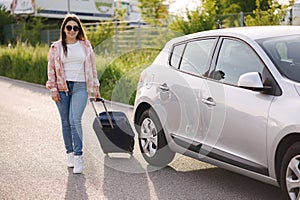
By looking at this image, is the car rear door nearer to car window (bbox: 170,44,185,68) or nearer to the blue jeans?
car window (bbox: 170,44,185,68)

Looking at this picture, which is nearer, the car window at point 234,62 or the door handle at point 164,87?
the car window at point 234,62

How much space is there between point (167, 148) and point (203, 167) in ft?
1.86

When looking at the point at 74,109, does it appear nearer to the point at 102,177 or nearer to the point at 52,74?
the point at 52,74

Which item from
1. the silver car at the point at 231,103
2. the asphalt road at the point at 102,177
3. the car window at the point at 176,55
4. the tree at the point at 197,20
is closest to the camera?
the silver car at the point at 231,103

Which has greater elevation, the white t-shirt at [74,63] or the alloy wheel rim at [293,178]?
the white t-shirt at [74,63]

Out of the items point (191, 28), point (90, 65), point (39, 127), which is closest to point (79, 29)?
point (90, 65)

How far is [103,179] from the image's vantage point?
23.9ft

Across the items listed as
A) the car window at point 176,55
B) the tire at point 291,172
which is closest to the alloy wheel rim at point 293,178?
the tire at point 291,172

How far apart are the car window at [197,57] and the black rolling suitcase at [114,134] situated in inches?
59.6

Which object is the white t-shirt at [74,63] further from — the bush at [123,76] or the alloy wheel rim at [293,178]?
the bush at [123,76]

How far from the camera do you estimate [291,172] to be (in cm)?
544

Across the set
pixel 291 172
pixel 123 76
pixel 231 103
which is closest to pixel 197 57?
pixel 231 103

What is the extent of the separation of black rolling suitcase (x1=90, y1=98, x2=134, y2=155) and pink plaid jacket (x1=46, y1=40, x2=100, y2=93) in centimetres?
60

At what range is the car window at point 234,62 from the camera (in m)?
6.19
